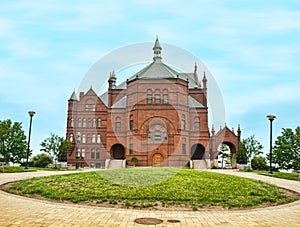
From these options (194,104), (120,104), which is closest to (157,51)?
(194,104)

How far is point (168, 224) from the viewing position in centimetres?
863

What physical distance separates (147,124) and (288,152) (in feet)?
63.8

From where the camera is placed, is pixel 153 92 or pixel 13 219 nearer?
pixel 13 219

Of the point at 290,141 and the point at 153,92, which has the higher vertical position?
the point at 153,92

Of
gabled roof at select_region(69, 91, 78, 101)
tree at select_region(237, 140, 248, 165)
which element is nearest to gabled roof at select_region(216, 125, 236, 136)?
tree at select_region(237, 140, 248, 165)

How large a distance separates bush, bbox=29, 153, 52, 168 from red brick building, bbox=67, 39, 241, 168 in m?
5.04

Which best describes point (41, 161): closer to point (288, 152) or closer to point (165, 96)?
point (165, 96)

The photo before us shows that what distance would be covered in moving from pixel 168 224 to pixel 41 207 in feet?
15.6

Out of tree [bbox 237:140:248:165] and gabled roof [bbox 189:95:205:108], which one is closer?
tree [bbox 237:140:248:165]

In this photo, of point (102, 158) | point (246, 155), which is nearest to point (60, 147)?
point (102, 158)

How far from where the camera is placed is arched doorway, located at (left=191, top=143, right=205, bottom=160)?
5028 cm

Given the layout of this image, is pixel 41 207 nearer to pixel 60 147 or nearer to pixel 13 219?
pixel 13 219

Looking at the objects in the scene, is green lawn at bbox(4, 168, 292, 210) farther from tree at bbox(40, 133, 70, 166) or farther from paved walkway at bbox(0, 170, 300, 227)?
tree at bbox(40, 133, 70, 166)

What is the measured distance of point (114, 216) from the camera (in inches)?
374
